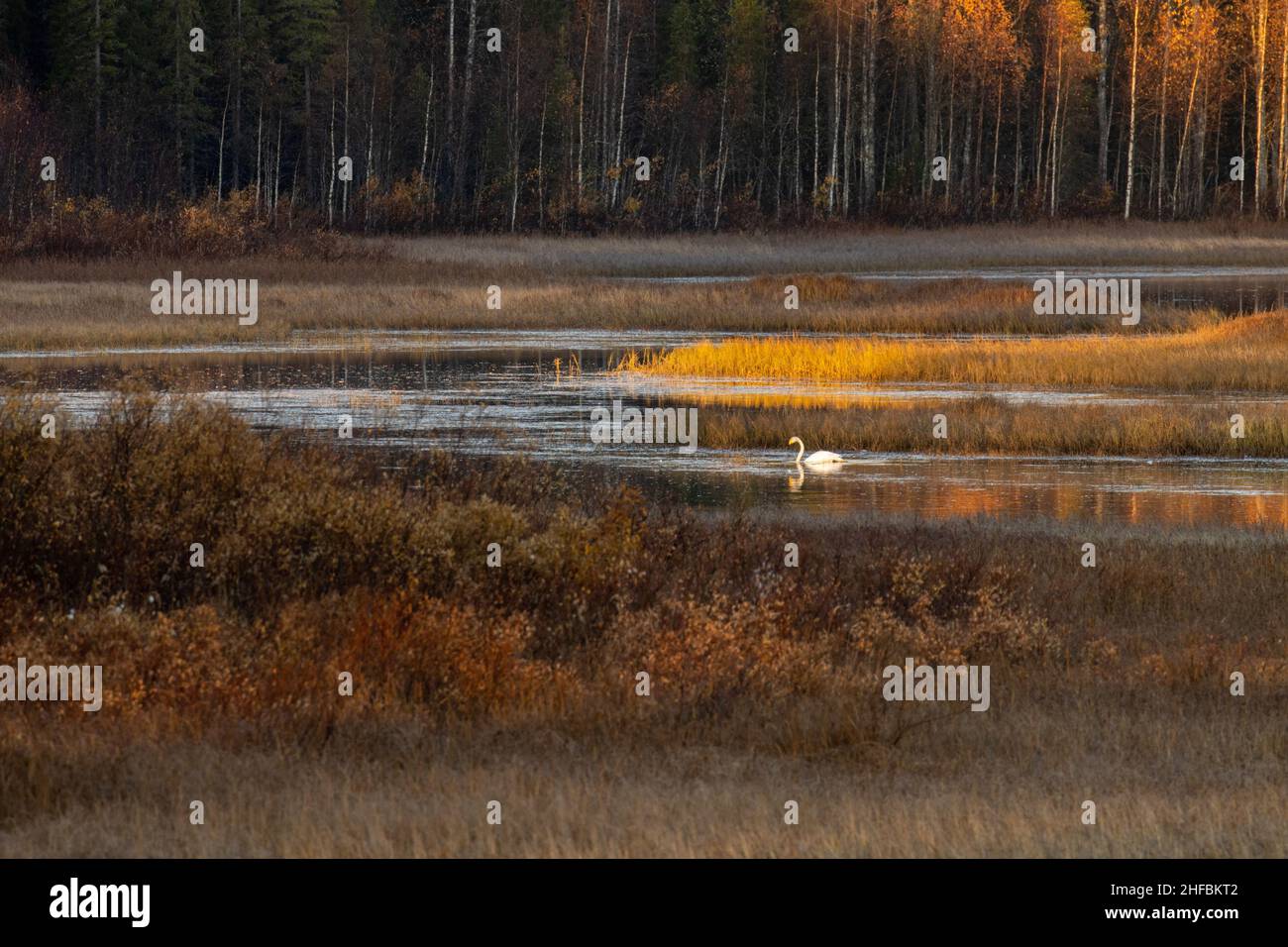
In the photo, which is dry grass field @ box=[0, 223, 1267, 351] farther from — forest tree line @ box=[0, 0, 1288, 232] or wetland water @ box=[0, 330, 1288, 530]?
forest tree line @ box=[0, 0, 1288, 232]

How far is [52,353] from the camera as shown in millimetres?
40000

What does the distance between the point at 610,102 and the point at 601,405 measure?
48.4m

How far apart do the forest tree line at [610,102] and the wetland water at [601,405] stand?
25.8 m

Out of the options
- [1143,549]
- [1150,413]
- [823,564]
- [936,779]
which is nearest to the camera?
[936,779]

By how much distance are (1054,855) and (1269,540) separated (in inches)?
447

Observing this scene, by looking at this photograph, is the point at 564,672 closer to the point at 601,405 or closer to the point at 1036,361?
the point at 601,405

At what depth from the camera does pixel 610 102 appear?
78.9 m

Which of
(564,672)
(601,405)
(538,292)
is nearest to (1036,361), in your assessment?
(601,405)

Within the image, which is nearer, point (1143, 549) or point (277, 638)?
point (277, 638)

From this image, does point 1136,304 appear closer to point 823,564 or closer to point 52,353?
point 52,353

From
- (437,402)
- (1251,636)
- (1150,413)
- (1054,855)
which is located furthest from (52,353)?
(1054,855)

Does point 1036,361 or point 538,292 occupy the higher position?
point 538,292

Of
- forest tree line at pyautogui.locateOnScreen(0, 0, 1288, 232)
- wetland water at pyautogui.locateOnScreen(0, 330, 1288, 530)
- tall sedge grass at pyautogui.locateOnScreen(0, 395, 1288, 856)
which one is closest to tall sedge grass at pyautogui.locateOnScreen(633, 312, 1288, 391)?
wetland water at pyautogui.locateOnScreen(0, 330, 1288, 530)

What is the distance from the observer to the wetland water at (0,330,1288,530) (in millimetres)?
22500
